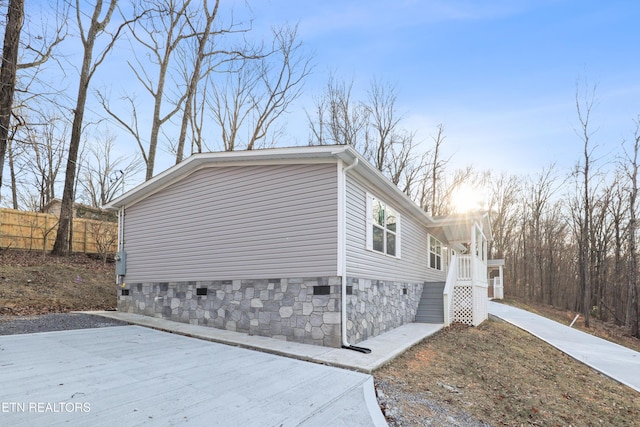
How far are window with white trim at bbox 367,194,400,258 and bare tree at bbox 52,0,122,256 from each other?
36.0 feet

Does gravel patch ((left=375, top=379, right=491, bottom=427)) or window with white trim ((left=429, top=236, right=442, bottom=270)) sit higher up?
window with white trim ((left=429, top=236, right=442, bottom=270))

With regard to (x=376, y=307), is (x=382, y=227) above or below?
above

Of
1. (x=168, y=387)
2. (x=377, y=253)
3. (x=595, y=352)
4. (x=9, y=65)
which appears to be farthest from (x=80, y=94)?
(x=595, y=352)

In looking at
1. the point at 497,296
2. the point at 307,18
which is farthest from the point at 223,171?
the point at 497,296

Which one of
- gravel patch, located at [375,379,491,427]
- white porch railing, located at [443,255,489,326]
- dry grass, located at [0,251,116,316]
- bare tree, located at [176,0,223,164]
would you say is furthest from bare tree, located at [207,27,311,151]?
gravel patch, located at [375,379,491,427]

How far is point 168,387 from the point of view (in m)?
4.04

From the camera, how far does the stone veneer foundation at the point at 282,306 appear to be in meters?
6.50

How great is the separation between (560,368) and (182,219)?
8.74 m

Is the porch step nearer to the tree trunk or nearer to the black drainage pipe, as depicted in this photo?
the black drainage pipe

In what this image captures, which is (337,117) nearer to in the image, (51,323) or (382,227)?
(382,227)

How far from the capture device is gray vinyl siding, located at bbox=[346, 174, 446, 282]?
277 inches

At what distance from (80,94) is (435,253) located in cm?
1481

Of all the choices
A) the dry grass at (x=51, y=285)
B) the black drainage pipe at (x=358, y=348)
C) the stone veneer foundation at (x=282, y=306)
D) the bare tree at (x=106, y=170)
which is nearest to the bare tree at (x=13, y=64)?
the dry grass at (x=51, y=285)

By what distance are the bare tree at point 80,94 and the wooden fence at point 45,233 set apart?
50 centimetres
